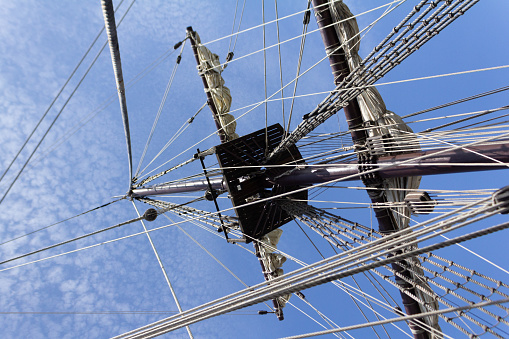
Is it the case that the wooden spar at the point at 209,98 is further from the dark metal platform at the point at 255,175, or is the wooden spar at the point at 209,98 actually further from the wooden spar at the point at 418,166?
the dark metal platform at the point at 255,175

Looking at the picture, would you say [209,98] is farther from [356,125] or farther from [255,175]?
[356,125]

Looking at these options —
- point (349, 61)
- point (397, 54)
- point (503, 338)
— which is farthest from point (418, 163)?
point (349, 61)

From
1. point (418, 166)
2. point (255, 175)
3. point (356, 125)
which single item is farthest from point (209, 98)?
point (418, 166)

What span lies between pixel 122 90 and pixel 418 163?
4.15 m

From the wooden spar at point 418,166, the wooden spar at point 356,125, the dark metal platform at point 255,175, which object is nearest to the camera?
the wooden spar at point 418,166

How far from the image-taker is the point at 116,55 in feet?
11.5

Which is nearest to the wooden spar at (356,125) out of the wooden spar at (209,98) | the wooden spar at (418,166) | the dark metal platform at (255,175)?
the wooden spar at (418,166)

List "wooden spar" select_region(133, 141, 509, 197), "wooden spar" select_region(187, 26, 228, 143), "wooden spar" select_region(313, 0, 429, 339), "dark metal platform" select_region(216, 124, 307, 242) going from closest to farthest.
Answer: "wooden spar" select_region(133, 141, 509, 197) → "wooden spar" select_region(313, 0, 429, 339) → "dark metal platform" select_region(216, 124, 307, 242) → "wooden spar" select_region(187, 26, 228, 143)

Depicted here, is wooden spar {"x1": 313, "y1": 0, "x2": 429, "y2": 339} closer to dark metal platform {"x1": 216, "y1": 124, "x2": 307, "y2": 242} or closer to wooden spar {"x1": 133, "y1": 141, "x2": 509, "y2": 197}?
wooden spar {"x1": 133, "y1": 141, "x2": 509, "y2": 197}

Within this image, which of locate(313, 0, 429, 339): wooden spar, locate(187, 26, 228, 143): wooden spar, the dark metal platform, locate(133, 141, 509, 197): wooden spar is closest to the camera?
locate(133, 141, 509, 197): wooden spar

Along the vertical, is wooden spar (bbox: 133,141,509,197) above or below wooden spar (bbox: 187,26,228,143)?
below

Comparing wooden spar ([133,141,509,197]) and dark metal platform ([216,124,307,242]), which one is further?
dark metal platform ([216,124,307,242])

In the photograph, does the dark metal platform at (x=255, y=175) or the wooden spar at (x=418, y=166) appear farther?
the dark metal platform at (x=255, y=175)

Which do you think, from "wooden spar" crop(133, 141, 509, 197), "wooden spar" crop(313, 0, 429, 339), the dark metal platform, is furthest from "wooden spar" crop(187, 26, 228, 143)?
"wooden spar" crop(313, 0, 429, 339)
